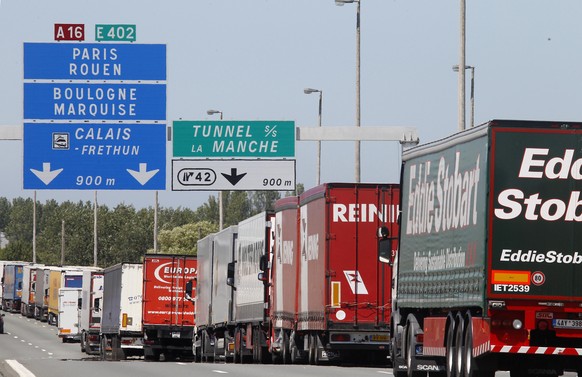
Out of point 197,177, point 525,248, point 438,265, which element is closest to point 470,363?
point 525,248

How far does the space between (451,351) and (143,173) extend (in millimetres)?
14317

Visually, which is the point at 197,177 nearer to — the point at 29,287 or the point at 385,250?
the point at 385,250

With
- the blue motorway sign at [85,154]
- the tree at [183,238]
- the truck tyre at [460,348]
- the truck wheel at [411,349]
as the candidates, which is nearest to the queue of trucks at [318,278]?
the truck wheel at [411,349]

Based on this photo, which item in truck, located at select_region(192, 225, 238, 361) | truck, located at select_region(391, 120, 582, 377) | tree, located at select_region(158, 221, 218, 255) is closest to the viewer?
truck, located at select_region(391, 120, 582, 377)

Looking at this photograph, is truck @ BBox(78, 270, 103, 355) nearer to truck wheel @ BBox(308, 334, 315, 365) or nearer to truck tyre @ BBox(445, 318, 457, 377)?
truck wheel @ BBox(308, 334, 315, 365)

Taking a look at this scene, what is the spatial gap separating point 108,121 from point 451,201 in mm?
14065

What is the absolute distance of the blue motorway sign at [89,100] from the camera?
34469mm

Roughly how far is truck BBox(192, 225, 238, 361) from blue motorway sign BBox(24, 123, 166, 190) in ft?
21.9

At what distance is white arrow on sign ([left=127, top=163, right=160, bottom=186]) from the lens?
3509 cm

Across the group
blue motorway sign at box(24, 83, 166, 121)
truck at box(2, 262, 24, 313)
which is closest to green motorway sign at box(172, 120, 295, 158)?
blue motorway sign at box(24, 83, 166, 121)

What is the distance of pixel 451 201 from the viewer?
22.1 metres

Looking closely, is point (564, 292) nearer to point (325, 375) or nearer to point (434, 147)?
point (434, 147)

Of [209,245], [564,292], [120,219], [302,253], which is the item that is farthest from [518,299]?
[120,219]

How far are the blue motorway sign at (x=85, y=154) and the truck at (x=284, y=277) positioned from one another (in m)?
3.22
